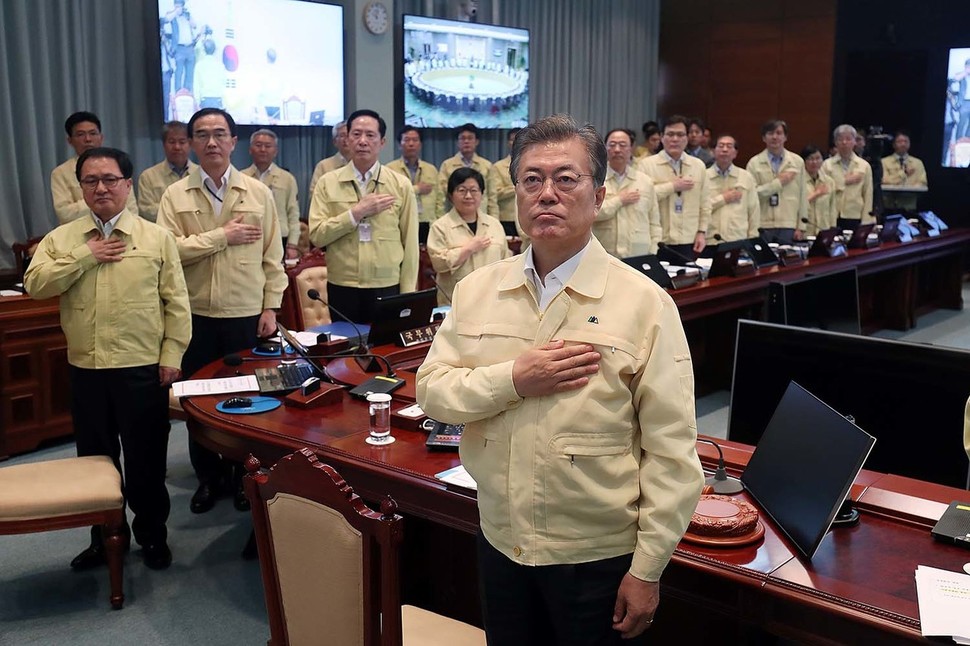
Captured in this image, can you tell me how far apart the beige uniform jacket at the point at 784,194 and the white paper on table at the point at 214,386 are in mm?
5778

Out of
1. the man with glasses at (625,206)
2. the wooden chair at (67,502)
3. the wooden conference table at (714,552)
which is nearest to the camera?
the wooden conference table at (714,552)

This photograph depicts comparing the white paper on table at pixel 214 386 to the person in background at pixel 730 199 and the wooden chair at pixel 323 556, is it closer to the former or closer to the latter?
the wooden chair at pixel 323 556

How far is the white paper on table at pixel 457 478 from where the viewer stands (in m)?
2.13

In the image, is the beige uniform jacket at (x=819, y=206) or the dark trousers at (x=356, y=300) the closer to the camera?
the dark trousers at (x=356, y=300)

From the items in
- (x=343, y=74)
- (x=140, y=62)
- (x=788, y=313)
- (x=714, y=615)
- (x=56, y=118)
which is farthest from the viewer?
(x=343, y=74)

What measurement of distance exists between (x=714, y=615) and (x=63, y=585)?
2201 mm

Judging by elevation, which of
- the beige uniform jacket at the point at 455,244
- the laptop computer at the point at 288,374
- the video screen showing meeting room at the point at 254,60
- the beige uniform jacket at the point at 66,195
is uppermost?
the video screen showing meeting room at the point at 254,60

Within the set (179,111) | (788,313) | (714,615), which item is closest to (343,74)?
(179,111)

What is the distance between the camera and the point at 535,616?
1584 millimetres

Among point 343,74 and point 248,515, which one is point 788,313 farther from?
point 343,74

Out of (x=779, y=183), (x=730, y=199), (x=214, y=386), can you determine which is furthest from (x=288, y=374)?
(x=779, y=183)

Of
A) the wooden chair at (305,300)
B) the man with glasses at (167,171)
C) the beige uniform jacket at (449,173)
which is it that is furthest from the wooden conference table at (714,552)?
the beige uniform jacket at (449,173)

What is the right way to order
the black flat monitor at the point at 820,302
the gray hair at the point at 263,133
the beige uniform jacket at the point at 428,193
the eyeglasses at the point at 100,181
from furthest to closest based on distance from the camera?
the beige uniform jacket at the point at 428,193 → the gray hair at the point at 263,133 → the black flat monitor at the point at 820,302 → the eyeglasses at the point at 100,181

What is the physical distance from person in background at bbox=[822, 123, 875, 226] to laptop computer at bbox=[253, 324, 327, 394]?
Result: 6686 mm
